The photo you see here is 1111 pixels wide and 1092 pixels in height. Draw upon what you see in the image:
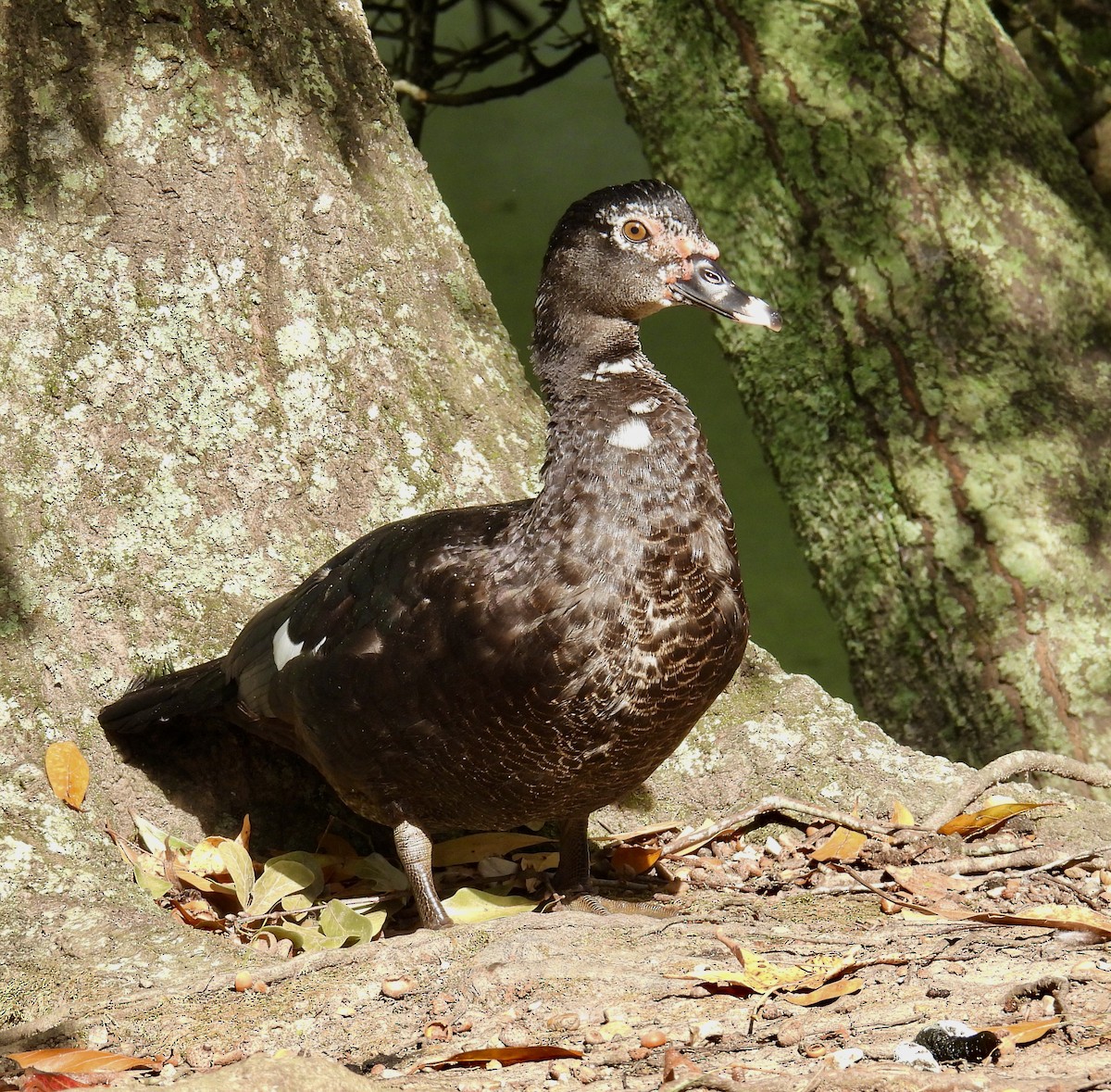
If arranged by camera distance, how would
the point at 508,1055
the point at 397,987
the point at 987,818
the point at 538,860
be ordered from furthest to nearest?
the point at 538,860
the point at 987,818
the point at 397,987
the point at 508,1055

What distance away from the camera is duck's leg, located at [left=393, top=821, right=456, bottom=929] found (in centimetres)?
308

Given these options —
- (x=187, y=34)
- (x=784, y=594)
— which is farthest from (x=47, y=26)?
(x=784, y=594)

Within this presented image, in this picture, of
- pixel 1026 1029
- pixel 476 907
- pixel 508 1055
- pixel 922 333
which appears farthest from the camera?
pixel 922 333

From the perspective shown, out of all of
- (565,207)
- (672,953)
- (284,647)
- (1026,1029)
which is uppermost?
(565,207)

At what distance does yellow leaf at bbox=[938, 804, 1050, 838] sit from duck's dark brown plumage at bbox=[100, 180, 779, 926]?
86cm

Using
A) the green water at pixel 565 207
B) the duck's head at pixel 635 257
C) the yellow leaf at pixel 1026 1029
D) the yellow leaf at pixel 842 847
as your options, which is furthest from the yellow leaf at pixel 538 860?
the green water at pixel 565 207

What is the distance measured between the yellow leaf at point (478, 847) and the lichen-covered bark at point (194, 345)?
75 centimetres

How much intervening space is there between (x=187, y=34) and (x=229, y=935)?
220 centimetres

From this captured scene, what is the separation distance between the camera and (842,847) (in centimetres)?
329

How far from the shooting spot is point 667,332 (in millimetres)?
8562

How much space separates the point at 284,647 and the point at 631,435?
926 mm

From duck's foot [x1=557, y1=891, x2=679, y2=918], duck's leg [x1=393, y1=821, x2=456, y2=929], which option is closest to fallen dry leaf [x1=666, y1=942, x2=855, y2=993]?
duck's foot [x1=557, y1=891, x2=679, y2=918]

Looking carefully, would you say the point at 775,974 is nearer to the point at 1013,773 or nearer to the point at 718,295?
the point at 1013,773

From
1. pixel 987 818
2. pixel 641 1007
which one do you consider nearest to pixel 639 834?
pixel 987 818
